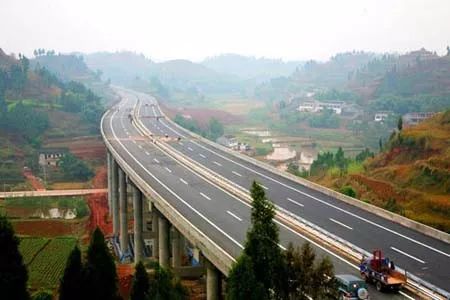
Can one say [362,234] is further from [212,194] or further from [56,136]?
[56,136]

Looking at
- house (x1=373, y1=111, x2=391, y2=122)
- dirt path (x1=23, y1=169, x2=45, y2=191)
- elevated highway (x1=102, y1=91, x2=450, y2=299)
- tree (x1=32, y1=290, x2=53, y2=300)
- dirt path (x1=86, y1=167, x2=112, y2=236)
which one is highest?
elevated highway (x1=102, y1=91, x2=450, y2=299)

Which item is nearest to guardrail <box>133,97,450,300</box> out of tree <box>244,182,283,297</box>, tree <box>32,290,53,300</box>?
tree <box>244,182,283,297</box>

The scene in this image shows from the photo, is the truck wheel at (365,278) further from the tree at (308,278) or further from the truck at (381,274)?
the tree at (308,278)

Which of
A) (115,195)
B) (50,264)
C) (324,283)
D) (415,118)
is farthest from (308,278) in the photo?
(415,118)

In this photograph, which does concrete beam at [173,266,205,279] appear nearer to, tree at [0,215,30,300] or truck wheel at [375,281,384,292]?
tree at [0,215,30,300]

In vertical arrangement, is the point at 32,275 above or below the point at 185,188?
below

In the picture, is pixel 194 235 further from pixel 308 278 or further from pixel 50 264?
pixel 50 264

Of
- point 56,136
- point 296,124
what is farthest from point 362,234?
point 296,124
